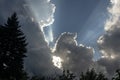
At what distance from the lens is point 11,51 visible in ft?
155

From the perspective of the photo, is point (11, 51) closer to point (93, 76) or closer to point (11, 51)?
point (11, 51)

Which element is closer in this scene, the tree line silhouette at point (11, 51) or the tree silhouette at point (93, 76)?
the tree line silhouette at point (11, 51)

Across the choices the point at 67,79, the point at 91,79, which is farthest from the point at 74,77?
the point at 91,79

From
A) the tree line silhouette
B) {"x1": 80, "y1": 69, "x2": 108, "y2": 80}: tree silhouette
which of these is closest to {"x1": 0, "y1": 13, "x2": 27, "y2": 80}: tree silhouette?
the tree line silhouette

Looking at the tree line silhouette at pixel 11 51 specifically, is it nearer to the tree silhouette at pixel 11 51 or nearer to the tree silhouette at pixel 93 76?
the tree silhouette at pixel 11 51

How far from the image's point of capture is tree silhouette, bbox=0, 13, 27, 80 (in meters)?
45.8

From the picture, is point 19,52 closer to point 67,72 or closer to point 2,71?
point 2,71

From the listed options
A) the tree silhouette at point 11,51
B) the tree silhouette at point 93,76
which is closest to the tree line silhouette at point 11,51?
the tree silhouette at point 11,51

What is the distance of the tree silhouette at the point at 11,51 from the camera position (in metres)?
45.8

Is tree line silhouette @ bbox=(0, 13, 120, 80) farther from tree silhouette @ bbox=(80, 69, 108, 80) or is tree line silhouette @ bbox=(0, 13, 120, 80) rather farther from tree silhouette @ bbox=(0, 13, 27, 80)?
tree silhouette @ bbox=(80, 69, 108, 80)

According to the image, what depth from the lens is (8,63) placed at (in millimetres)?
46250

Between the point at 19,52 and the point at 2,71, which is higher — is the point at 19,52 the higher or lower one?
the higher one

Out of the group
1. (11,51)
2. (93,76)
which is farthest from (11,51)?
(93,76)

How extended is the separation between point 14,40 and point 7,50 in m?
2.07
